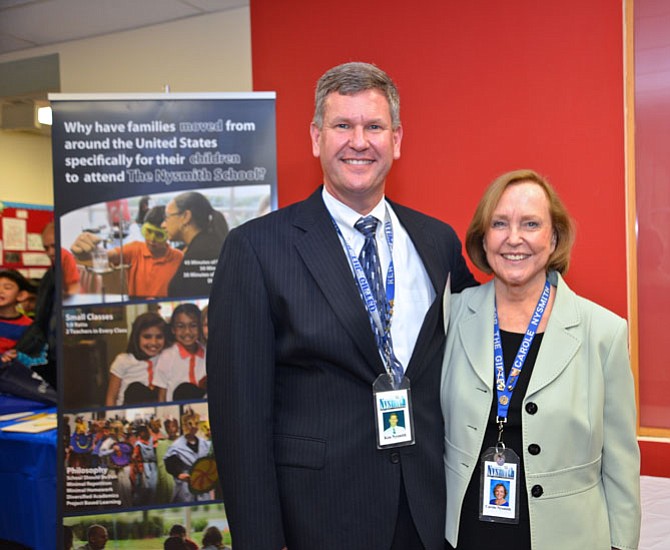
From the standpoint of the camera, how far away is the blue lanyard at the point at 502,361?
5.15ft

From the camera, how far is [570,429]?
1.53 metres

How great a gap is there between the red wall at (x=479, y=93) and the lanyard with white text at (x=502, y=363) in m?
1.80

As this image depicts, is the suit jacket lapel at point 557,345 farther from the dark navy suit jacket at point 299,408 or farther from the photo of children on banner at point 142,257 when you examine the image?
the photo of children on banner at point 142,257

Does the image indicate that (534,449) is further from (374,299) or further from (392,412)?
(374,299)

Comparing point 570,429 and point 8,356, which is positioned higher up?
point 570,429

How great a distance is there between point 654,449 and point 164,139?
2.86 m

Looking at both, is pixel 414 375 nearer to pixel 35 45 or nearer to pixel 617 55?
pixel 617 55

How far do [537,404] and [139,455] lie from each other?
82.3 inches

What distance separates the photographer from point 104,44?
446 centimetres

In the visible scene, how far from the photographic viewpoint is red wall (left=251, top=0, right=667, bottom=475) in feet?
10.5

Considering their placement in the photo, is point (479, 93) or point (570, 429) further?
point (479, 93)

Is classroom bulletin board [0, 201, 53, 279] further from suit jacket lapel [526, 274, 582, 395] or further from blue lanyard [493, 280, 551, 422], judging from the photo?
suit jacket lapel [526, 274, 582, 395]

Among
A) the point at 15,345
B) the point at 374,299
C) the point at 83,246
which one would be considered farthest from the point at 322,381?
the point at 15,345

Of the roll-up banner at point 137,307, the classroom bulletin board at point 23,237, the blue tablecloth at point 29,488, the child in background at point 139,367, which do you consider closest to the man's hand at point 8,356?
the blue tablecloth at point 29,488
